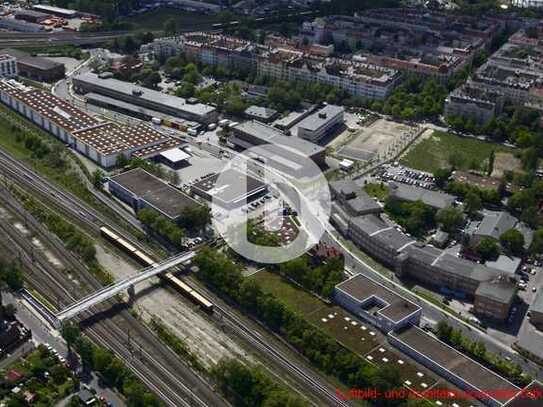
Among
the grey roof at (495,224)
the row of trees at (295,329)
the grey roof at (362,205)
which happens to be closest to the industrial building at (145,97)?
the grey roof at (362,205)

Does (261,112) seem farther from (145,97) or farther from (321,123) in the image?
(145,97)

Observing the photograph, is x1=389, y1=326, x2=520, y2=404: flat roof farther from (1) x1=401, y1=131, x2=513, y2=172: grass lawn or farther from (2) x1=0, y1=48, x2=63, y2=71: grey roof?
(2) x1=0, y1=48, x2=63, y2=71: grey roof

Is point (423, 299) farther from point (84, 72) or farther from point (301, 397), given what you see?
point (84, 72)

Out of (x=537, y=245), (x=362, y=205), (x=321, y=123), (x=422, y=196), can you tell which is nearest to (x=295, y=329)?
(x=362, y=205)

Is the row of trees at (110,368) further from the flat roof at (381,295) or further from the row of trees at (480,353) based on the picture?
the row of trees at (480,353)

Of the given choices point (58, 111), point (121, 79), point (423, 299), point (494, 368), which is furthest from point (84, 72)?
point (494, 368)

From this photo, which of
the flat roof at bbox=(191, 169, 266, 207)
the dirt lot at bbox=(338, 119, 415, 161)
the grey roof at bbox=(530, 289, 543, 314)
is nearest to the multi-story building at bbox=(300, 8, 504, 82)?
the dirt lot at bbox=(338, 119, 415, 161)
